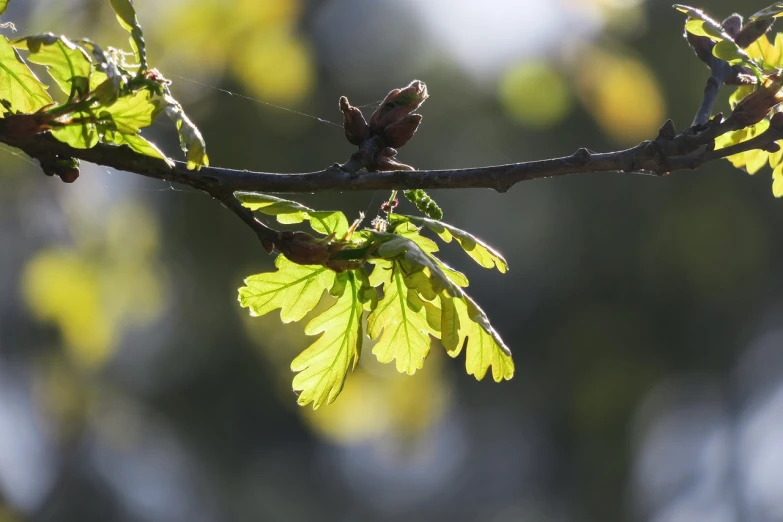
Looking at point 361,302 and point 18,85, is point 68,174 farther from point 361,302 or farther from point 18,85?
point 361,302

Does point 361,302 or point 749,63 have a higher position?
point 749,63

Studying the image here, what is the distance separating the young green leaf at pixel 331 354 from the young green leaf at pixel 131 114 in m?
0.36

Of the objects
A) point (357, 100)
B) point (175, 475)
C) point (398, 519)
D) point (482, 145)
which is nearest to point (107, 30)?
point (357, 100)

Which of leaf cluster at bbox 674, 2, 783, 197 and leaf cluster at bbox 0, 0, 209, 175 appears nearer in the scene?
leaf cluster at bbox 0, 0, 209, 175

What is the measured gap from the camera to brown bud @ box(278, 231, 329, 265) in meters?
1.07

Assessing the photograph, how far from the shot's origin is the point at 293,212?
3.93 ft

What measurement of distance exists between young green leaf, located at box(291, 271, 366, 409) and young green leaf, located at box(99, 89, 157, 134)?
1.18ft

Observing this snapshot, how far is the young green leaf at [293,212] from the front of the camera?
118 centimetres

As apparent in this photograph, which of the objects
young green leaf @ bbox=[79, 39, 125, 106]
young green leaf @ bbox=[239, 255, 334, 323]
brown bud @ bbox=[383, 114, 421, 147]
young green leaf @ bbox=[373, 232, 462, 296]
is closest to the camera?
young green leaf @ bbox=[79, 39, 125, 106]

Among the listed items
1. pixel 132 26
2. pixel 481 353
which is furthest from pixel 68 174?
pixel 481 353

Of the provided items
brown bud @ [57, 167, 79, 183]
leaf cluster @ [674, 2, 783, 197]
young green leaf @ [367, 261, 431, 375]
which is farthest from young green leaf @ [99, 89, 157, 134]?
leaf cluster @ [674, 2, 783, 197]

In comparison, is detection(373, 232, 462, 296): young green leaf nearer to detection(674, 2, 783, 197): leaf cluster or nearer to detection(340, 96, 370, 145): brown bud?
detection(340, 96, 370, 145): brown bud

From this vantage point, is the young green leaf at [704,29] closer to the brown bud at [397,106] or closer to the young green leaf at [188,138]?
the brown bud at [397,106]

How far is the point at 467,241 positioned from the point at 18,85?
2.08 feet
